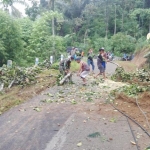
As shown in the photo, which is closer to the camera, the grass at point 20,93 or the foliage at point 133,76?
the grass at point 20,93

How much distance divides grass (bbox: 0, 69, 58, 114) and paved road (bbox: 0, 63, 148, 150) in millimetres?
365

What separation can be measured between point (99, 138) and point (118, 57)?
3601 cm

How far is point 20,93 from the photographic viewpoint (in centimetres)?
1021

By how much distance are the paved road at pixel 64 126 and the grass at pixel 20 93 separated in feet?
1.20

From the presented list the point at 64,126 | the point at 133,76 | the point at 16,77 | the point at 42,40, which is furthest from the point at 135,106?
the point at 42,40

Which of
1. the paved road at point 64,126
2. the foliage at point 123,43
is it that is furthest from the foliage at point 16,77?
the foliage at point 123,43

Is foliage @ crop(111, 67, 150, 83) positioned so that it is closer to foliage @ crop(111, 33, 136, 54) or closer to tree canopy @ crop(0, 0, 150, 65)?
tree canopy @ crop(0, 0, 150, 65)

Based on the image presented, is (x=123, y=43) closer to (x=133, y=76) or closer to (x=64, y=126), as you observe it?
(x=133, y=76)

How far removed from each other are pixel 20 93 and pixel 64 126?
13.9 feet

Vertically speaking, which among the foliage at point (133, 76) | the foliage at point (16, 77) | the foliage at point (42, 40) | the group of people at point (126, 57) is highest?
the foliage at point (42, 40)

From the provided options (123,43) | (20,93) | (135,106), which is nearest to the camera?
(135,106)

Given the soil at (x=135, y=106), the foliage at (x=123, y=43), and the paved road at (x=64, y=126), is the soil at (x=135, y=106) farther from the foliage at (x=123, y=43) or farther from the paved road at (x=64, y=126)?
the foliage at (x=123, y=43)

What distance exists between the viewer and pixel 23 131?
621 centimetres

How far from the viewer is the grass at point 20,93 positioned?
8.73 m
